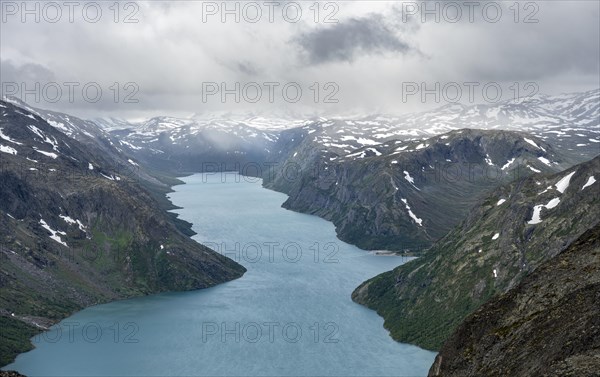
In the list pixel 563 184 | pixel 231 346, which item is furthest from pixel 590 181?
pixel 231 346

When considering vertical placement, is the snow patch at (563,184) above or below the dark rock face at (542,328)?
below

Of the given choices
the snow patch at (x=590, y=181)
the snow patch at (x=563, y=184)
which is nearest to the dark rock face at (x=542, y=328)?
the snow patch at (x=590, y=181)

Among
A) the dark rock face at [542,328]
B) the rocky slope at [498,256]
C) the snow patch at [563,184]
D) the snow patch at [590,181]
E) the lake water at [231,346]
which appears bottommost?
the lake water at [231,346]

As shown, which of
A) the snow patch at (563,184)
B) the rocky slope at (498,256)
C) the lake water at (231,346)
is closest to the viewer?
the lake water at (231,346)

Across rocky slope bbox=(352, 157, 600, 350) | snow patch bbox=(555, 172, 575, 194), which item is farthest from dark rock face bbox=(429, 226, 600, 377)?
snow patch bbox=(555, 172, 575, 194)

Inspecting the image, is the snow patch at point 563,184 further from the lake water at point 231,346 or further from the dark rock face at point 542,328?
the dark rock face at point 542,328

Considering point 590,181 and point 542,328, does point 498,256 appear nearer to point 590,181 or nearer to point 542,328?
point 590,181
